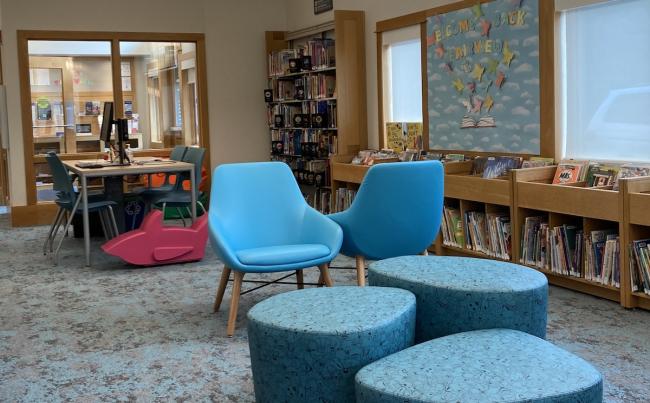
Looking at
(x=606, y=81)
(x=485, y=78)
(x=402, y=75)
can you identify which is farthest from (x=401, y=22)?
(x=606, y=81)

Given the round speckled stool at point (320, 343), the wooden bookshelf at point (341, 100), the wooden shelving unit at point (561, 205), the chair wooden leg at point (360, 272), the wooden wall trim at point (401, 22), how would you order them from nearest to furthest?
the round speckled stool at point (320, 343) → the wooden shelving unit at point (561, 205) → the chair wooden leg at point (360, 272) → the wooden wall trim at point (401, 22) → the wooden bookshelf at point (341, 100)

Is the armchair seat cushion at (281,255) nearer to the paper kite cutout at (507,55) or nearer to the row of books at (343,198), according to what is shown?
the paper kite cutout at (507,55)

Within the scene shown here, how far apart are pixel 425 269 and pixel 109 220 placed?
4537 mm

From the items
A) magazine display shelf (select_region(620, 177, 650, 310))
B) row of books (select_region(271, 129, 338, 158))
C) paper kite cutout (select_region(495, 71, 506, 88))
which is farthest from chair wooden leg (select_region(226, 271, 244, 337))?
row of books (select_region(271, 129, 338, 158))

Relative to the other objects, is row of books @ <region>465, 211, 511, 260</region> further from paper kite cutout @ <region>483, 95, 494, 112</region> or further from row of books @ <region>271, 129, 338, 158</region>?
row of books @ <region>271, 129, 338, 158</region>

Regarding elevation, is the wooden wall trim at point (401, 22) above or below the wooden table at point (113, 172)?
above

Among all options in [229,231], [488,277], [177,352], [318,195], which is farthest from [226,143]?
[488,277]

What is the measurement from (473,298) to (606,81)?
281 cm

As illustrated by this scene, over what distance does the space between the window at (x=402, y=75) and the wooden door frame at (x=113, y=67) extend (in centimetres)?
294

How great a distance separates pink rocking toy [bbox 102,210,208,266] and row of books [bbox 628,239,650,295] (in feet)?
11.0

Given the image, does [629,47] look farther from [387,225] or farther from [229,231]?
[229,231]

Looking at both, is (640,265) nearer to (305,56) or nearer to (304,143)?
(304,143)

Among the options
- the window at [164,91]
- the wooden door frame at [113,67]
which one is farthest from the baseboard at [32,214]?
the window at [164,91]

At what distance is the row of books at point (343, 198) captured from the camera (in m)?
7.55
